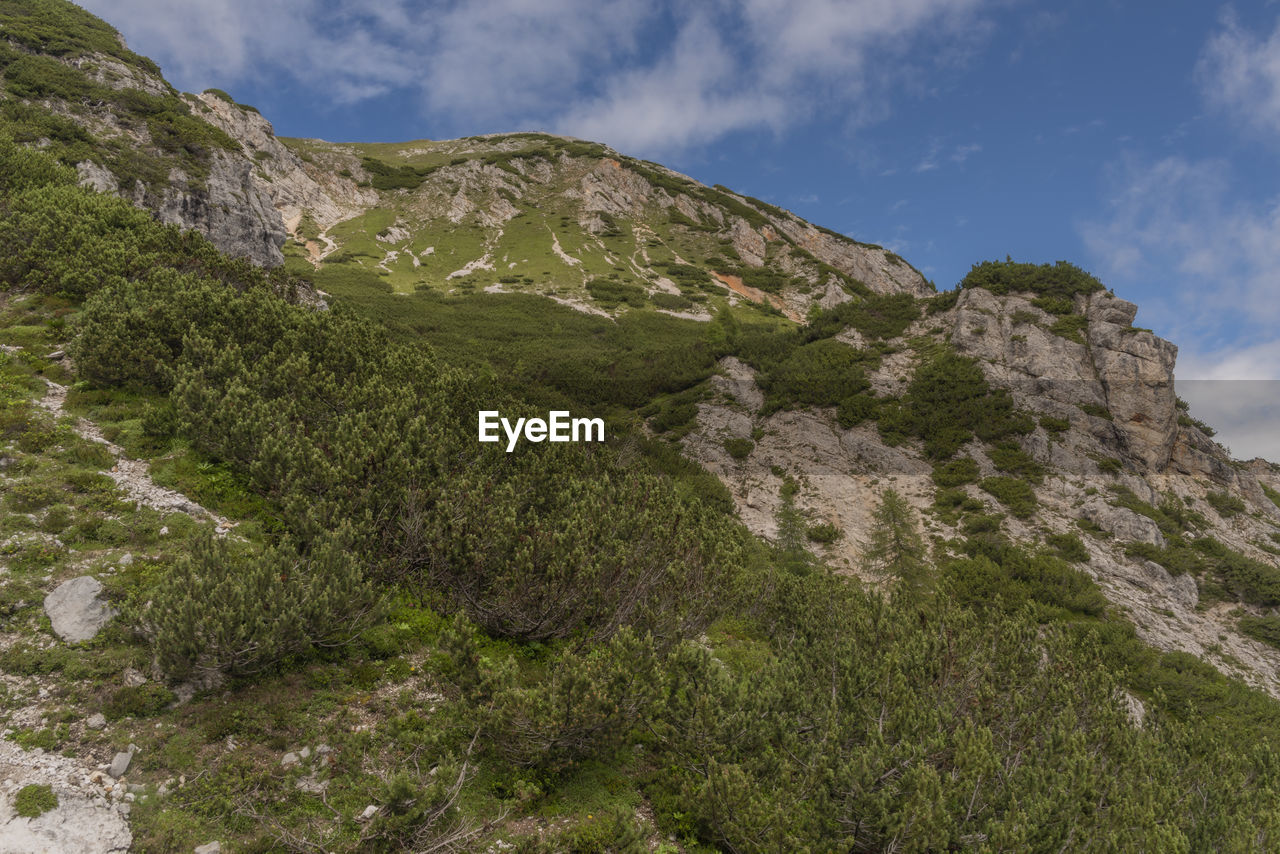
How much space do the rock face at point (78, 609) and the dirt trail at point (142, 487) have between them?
8.53 feet

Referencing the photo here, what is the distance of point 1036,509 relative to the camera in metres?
31.9

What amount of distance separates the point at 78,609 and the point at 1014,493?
39479 mm

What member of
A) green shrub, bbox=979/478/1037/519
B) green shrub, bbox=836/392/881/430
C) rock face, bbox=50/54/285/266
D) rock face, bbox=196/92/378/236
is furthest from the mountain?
rock face, bbox=196/92/378/236

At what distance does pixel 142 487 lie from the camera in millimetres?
11820

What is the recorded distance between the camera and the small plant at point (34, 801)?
5934mm

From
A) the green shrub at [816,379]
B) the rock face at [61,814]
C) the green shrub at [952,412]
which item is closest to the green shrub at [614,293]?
the green shrub at [816,379]

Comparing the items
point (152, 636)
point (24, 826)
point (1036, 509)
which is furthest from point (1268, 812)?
point (1036, 509)

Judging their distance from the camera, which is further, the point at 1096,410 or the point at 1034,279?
the point at 1034,279

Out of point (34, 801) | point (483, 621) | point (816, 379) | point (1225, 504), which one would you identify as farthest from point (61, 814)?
point (1225, 504)

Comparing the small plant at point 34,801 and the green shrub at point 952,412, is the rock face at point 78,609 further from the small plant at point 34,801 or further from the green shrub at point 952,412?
the green shrub at point 952,412

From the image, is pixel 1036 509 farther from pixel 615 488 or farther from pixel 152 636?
pixel 152 636

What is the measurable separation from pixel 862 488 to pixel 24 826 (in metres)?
36.5

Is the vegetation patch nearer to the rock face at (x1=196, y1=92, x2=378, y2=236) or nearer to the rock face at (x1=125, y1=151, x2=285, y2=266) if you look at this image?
the rock face at (x1=125, y1=151, x2=285, y2=266)

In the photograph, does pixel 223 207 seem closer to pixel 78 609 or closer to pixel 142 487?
pixel 142 487
